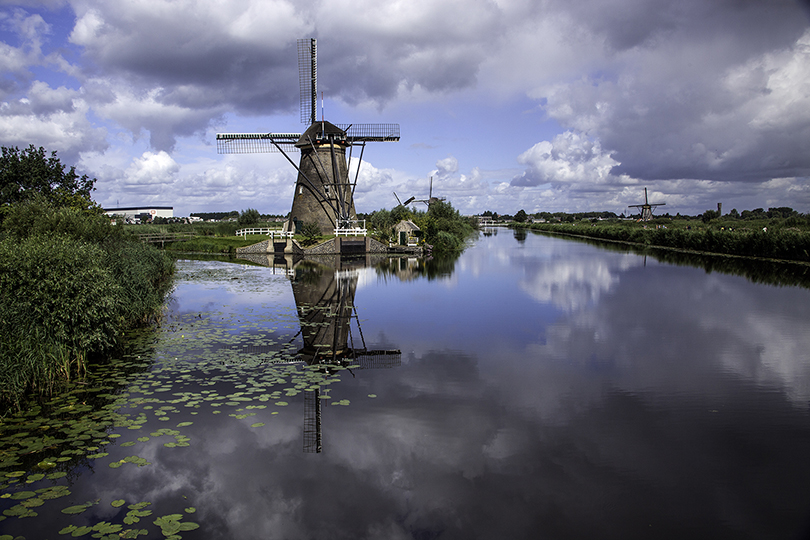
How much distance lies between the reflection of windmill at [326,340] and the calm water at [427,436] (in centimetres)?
6

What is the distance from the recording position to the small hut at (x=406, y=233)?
3612 cm

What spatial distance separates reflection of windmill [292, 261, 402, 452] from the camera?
605 cm

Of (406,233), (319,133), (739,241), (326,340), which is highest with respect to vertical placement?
(319,133)

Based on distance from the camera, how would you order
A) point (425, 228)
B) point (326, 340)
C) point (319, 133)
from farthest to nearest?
point (425, 228) < point (319, 133) < point (326, 340)

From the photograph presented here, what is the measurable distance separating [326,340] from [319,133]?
26.2m

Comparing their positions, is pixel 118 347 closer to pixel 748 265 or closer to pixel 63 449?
pixel 63 449

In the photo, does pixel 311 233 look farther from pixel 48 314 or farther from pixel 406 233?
pixel 48 314

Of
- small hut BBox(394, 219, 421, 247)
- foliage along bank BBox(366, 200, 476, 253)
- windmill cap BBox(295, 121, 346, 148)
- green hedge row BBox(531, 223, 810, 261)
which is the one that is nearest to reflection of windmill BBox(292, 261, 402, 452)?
windmill cap BBox(295, 121, 346, 148)

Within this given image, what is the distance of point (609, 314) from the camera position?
12.3m

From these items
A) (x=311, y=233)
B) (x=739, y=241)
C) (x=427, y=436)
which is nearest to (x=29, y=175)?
(x=311, y=233)

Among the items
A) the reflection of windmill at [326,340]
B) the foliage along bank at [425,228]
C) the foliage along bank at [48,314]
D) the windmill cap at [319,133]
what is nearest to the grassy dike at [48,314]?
the foliage along bank at [48,314]

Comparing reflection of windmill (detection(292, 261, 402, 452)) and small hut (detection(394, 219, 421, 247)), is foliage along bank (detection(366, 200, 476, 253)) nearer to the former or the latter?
small hut (detection(394, 219, 421, 247))

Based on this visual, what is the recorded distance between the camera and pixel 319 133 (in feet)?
109

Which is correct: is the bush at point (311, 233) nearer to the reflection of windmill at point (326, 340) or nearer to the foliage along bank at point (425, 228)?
the foliage along bank at point (425, 228)
